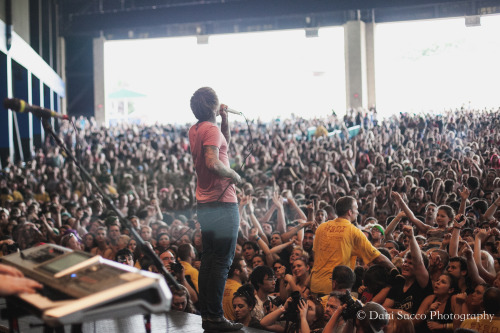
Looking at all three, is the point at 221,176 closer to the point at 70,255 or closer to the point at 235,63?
the point at 70,255

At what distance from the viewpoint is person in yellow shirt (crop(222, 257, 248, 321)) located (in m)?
5.17

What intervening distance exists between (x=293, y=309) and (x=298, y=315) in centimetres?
5

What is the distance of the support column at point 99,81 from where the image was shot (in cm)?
2731

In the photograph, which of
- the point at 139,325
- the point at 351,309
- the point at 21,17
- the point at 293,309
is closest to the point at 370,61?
the point at 21,17

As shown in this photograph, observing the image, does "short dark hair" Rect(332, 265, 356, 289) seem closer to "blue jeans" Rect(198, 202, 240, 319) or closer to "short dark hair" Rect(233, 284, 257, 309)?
"short dark hair" Rect(233, 284, 257, 309)

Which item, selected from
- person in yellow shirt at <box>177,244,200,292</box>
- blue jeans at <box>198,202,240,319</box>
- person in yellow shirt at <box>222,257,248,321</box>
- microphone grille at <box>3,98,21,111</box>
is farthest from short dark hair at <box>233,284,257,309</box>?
microphone grille at <box>3,98,21,111</box>

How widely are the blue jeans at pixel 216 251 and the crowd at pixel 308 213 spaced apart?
1.36 ft

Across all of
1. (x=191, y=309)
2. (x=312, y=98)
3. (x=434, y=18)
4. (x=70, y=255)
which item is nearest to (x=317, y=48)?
(x=312, y=98)

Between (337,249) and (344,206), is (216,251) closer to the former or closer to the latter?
(337,249)

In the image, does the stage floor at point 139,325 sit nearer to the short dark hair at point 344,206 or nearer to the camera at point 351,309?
the camera at point 351,309

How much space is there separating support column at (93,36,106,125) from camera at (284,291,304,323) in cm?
2359

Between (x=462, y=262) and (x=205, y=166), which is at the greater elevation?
(x=205, y=166)

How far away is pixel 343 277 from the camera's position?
4.36m

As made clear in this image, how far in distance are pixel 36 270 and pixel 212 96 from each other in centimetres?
171
